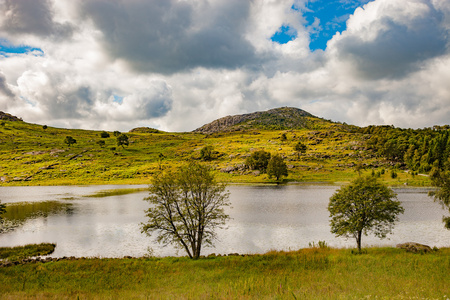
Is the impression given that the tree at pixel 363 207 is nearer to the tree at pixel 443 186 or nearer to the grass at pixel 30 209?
the tree at pixel 443 186

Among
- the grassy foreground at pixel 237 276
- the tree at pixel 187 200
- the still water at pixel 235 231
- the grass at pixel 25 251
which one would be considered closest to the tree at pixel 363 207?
the grassy foreground at pixel 237 276

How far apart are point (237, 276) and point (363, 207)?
2213cm

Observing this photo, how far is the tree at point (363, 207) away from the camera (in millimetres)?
37188

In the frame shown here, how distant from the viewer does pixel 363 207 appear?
38094 millimetres

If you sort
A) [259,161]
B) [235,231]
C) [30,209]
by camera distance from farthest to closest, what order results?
[259,161] < [30,209] < [235,231]

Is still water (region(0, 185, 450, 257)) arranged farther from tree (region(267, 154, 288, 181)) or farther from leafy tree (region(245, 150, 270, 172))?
leafy tree (region(245, 150, 270, 172))

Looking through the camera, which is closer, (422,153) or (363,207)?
(363,207)

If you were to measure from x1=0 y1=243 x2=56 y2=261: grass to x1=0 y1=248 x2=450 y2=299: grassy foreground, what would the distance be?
8.41m

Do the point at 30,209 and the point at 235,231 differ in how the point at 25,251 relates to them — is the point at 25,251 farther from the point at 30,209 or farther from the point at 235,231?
the point at 30,209

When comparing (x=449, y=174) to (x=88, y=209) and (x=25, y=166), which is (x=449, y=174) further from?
(x=25, y=166)

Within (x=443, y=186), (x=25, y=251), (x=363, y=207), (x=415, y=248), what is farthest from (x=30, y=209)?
(x=443, y=186)

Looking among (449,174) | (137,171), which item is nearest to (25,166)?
(137,171)

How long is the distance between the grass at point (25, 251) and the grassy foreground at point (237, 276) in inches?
331

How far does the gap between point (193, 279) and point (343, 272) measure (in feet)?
48.7
